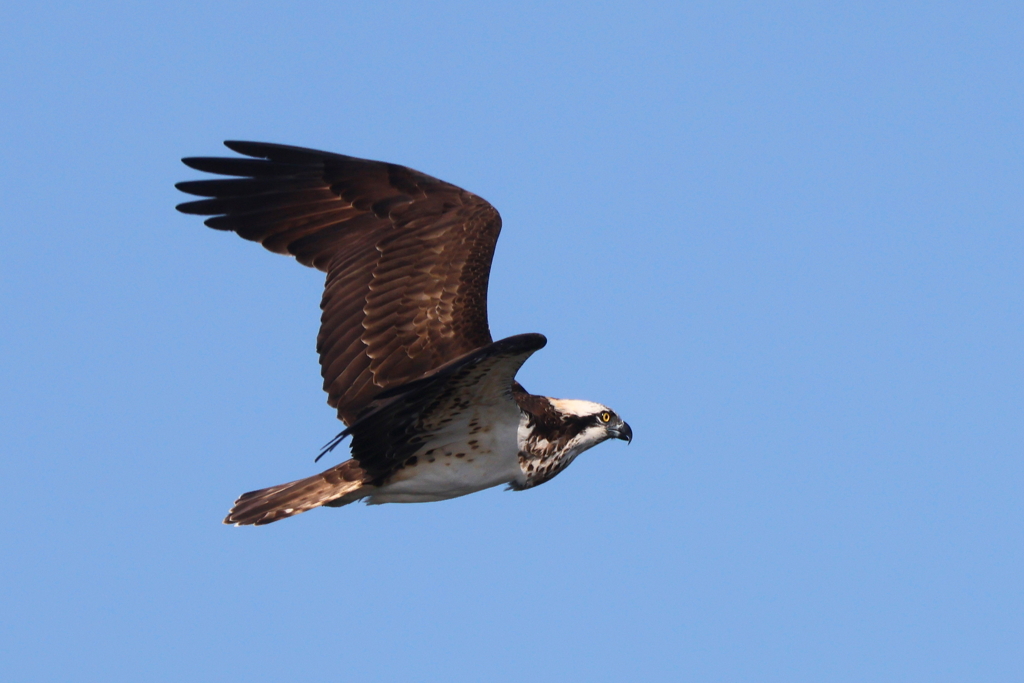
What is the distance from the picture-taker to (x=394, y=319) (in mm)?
9492

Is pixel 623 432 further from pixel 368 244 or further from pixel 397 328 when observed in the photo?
pixel 368 244

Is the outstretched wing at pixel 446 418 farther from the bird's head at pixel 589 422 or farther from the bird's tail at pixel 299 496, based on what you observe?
the bird's head at pixel 589 422

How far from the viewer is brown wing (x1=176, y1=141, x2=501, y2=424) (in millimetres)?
9391

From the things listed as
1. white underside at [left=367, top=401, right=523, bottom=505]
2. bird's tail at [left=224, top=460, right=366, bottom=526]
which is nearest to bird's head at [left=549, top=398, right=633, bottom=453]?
white underside at [left=367, top=401, right=523, bottom=505]

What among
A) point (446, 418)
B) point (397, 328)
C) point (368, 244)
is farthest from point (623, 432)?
point (368, 244)

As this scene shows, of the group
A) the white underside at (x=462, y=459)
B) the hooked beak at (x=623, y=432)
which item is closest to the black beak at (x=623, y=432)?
the hooked beak at (x=623, y=432)

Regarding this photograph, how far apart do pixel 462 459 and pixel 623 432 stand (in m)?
1.58

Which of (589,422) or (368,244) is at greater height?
(368,244)

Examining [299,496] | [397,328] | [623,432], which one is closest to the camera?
[299,496]

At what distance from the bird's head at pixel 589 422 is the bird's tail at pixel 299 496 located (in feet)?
5.83

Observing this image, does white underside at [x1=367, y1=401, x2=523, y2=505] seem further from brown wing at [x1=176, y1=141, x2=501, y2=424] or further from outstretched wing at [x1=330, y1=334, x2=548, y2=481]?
brown wing at [x1=176, y1=141, x2=501, y2=424]

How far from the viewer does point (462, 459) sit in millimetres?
9250

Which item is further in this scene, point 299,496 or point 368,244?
point 368,244

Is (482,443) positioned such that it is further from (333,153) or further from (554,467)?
(333,153)
